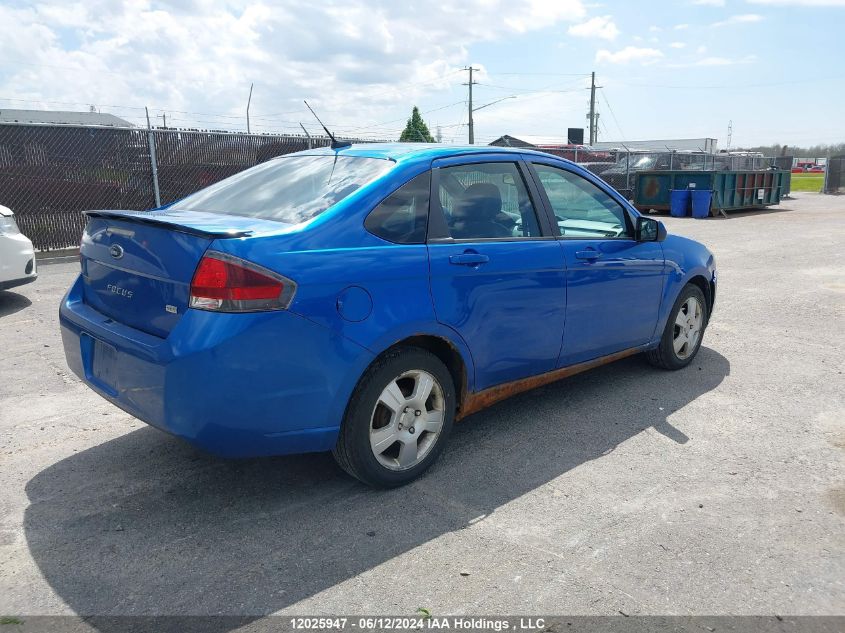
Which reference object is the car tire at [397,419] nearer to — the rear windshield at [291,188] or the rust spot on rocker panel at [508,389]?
the rust spot on rocker panel at [508,389]

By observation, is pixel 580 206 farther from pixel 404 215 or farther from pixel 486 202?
pixel 404 215

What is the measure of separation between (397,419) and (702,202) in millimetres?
19698

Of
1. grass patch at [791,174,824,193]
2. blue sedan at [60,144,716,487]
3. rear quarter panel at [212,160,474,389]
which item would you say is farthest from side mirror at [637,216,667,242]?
grass patch at [791,174,824,193]

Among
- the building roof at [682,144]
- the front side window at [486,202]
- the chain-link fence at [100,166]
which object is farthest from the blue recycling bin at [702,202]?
the building roof at [682,144]

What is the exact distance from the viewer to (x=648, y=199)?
22.5m

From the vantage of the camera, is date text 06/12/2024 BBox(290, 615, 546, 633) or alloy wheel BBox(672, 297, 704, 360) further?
alloy wheel BBox(672, 297, 704, 360)

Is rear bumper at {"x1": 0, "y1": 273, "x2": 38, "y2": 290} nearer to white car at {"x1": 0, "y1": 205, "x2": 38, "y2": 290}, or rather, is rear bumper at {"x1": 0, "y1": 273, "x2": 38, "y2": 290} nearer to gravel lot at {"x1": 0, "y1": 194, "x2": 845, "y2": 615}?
white car at {"x1": 0, "y1": 205, "x2": 38, "y2": 290}

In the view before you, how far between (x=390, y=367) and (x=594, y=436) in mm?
1595

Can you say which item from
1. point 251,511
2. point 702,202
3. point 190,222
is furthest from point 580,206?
point 702,202

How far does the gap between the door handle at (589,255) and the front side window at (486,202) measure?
0.34m

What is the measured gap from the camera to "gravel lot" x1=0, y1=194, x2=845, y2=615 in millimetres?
2773

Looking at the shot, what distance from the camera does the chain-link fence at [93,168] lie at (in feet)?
38.3

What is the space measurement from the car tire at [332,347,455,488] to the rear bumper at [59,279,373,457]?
10 cm

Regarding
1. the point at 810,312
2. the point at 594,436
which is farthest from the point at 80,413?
the point at 810,312
